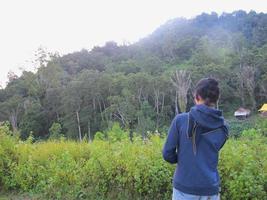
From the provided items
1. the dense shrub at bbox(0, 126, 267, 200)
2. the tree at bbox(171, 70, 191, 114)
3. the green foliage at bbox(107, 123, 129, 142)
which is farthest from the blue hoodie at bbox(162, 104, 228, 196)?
the tree at bbox(171, 70, 191, 114)

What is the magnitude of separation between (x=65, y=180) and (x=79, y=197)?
353mm

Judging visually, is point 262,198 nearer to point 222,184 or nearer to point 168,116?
point 222,184

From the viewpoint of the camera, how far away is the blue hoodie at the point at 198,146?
2.34m

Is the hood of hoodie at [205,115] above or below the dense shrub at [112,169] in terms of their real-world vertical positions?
above

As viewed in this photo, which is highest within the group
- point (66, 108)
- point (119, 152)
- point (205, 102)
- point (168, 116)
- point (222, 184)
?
point (205, 102)

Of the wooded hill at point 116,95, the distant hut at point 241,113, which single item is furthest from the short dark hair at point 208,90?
the distant hut at point 241,113

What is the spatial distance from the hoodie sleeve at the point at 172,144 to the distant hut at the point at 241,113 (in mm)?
35784

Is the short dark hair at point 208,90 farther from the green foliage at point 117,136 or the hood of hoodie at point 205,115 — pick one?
the green foliage at point 117,136

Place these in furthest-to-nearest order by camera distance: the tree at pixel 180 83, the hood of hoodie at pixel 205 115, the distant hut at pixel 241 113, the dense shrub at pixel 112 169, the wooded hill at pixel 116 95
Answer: the distant hut at pixel 241 113, the tree at pixel 180 83, the wooded hill at pixel 116 95, the dense shrub at pixel 112 169, the hood of hoodie at pixel 205 115

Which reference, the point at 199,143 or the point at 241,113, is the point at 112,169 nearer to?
the point at 199,143

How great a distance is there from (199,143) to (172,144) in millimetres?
179

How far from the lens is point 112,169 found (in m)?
4.64

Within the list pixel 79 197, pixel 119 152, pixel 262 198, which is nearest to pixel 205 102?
pixel 262 198

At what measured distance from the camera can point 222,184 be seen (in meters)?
3.95
